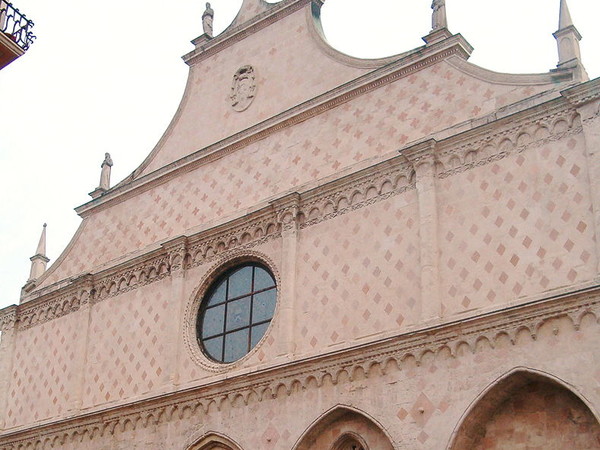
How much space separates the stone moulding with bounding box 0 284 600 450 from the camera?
11.6 meters

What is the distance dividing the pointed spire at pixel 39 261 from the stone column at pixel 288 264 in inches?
275

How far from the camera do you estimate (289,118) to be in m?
16.2

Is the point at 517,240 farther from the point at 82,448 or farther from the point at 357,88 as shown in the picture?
the point at 82,448

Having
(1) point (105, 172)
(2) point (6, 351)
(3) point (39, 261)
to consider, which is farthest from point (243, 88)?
(2) point (6, 351)

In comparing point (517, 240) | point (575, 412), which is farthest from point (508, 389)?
point (517, 240)

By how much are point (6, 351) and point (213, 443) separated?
252 inches

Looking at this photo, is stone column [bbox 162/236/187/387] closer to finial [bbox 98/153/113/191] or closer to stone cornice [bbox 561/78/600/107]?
finial [bbox 98/153/113/191]

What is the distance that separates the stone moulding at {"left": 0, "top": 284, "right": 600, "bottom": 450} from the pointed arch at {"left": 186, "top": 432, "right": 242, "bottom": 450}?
40 cm

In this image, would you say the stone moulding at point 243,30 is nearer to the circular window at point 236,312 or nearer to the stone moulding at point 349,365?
the circular window at point 236,312

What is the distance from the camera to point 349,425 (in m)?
13.4

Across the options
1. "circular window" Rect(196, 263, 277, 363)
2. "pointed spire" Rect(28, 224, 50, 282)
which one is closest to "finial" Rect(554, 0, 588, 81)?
"circular window" Rect(196, 263, 277, 363)

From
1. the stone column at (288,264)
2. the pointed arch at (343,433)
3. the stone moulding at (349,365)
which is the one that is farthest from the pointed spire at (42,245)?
the pointed arch at (343,433)

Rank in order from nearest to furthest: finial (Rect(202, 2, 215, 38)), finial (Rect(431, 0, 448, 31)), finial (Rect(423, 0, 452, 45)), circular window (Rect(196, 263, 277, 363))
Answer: finial (Rect(423, 0, 452, 45)), finial (Rect(431, 0, 448, 31)), circular window (Rect(196, 263, 277, 363)), finial (Rect(202, 2, 215, 38))

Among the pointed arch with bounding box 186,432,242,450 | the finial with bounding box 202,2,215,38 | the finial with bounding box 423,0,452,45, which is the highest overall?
the finial with bounding box 202,2,215,38
